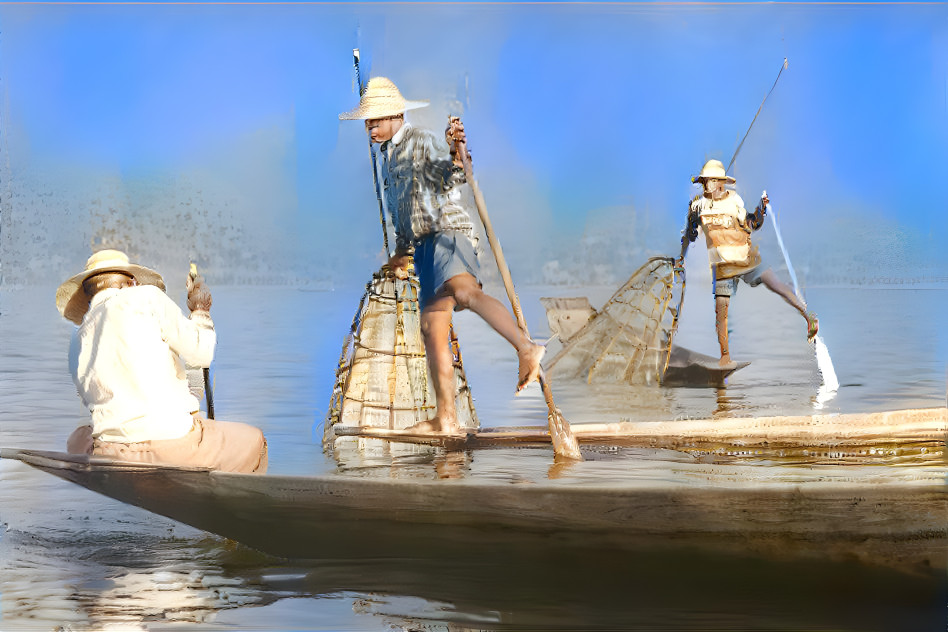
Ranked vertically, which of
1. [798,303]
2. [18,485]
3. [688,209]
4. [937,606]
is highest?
[688,209]

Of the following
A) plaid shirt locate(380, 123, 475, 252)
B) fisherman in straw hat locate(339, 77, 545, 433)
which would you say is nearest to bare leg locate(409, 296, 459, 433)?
fisherman in straw hat locate(339, 77, 545, 433)

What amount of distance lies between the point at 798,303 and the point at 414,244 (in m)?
5.18

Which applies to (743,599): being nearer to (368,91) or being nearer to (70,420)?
(368,91)

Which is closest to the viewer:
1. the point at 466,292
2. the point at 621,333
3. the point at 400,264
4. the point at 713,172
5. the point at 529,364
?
the point at 529,364

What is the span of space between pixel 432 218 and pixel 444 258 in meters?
0.21

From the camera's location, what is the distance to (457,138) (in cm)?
544

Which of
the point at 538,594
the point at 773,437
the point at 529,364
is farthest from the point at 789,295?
the point at 538,594

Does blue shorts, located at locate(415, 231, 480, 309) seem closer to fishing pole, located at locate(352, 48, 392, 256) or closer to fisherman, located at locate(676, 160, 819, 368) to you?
fishing pole, located at locate(352, 48, 392, 256)

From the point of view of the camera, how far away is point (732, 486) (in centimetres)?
406

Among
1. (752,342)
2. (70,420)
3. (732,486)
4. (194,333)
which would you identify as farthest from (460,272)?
(752,342)

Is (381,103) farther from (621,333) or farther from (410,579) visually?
(621,333)

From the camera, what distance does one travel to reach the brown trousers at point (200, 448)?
443 centimetres

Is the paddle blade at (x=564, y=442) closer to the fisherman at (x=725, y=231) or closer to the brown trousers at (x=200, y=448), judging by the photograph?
the brown trousers at (x=200, y=448)

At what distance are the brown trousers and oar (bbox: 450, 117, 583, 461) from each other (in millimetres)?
1328
